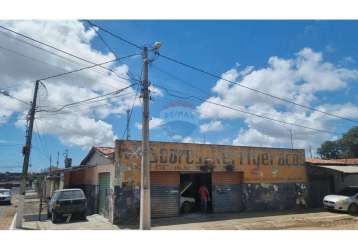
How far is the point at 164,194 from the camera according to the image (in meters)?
16.8

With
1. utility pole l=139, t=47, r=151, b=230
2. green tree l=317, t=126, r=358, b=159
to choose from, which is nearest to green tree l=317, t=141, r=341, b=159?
green tree l=317, t=126, r=358, b=159

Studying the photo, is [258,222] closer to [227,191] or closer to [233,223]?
[233,223]

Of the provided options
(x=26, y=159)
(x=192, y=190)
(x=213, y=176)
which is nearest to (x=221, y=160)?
(x=213, y=176)

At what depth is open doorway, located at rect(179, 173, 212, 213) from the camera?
711 inches

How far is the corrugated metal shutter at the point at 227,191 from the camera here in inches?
722

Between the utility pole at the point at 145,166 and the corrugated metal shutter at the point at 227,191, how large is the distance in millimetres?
6802

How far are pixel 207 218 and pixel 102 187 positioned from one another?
6.46 meters

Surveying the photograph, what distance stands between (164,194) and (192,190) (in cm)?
316

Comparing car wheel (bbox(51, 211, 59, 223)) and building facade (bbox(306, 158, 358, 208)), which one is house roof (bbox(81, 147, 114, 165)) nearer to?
car wheel (bbox(51, 211, 59, 223))

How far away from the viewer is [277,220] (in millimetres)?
→ 16031

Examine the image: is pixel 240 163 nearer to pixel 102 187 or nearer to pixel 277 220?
pixel 277 220

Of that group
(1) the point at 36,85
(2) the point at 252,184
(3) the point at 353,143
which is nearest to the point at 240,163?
(2) the point at 252,184

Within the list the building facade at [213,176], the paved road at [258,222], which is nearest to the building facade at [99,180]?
the building facade at [213,176]
